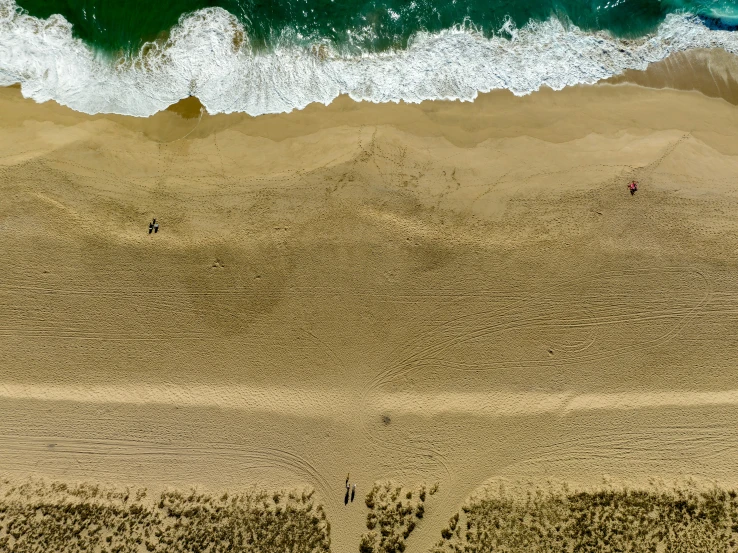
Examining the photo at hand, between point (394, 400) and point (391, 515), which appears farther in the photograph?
point (394, 400)

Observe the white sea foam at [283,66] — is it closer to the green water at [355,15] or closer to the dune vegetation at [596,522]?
the green water at [355,15]

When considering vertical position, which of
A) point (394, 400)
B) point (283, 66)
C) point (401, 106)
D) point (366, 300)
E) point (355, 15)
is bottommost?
point (394, 400)

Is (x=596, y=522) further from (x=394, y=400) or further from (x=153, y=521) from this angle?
(x=153, y=521)

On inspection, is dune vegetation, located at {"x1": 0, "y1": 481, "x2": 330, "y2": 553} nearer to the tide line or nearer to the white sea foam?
the tide line

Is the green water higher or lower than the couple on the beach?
higher

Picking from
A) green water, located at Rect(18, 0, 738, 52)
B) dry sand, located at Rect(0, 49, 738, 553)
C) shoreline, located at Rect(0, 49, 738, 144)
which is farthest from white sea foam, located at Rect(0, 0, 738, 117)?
dry sand, located at Rect(0, 49, 738, 553)

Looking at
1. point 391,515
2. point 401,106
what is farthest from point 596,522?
point 401,106
